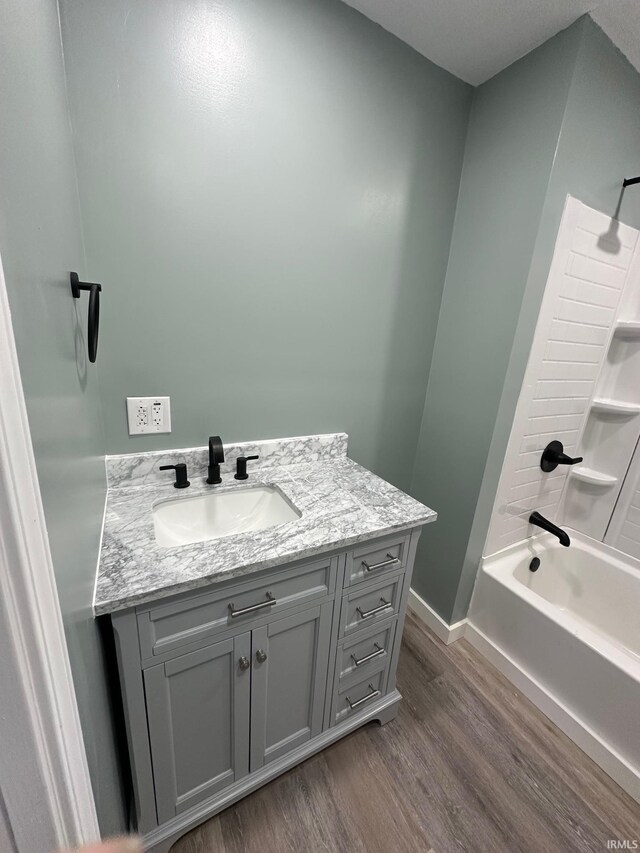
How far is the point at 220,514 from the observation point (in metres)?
1.18

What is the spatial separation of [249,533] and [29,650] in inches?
23.4

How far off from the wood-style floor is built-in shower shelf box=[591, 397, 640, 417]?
4.50 feet

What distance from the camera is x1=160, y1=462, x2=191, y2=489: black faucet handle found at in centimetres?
114

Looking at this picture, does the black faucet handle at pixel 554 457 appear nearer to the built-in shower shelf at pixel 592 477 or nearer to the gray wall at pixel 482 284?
the built-in shower shelf at pixel 592 477

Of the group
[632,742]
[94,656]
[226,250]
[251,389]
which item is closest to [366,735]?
[632,742]

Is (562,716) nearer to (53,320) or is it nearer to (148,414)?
(148,414)

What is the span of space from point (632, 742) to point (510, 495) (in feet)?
2.93

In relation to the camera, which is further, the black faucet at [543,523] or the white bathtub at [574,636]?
the black faucet at [543,523]

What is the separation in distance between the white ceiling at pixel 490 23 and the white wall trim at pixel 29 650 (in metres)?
1.59

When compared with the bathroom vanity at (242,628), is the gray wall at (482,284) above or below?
above

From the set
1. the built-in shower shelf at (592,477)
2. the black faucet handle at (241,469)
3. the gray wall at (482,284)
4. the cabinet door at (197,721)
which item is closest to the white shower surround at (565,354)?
the built-in shower shelf at (592,477)

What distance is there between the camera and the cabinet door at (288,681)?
94cm

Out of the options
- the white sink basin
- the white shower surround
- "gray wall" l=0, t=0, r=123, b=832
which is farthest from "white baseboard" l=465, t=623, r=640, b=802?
"gray wall" l=0, t=0, r=123, b=832

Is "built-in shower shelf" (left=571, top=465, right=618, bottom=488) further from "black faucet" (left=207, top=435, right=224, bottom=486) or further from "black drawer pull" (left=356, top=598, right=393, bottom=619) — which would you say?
"black faucet" (left=207, top=435, right=224, bottom=486)
